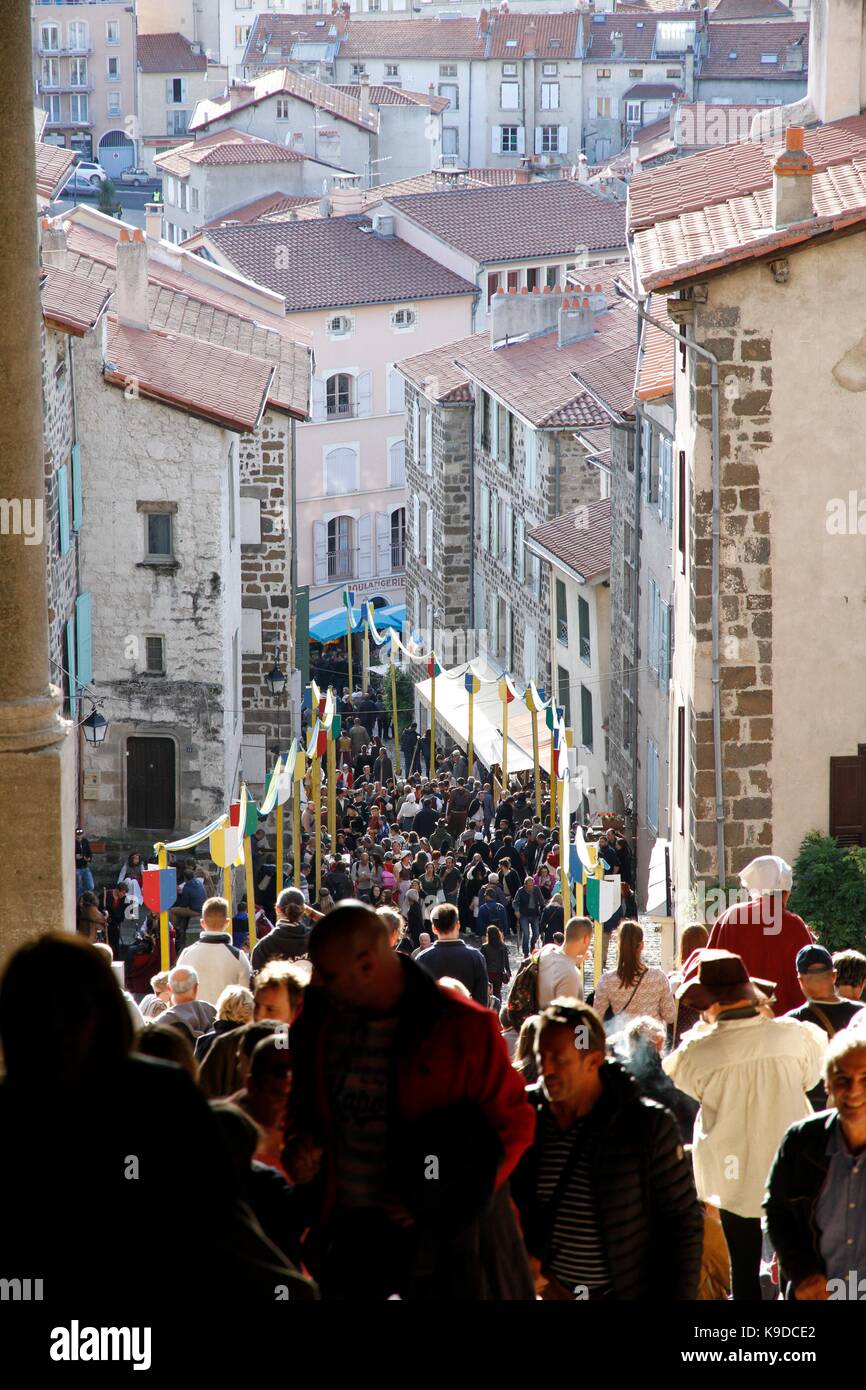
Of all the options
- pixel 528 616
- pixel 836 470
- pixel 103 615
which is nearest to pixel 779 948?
pixel 836 470

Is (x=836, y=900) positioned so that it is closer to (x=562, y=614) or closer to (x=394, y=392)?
(x=562, y=614)

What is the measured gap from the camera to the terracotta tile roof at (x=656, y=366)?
23.2m

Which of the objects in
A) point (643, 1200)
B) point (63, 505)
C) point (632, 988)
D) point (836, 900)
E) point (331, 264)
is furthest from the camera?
point (331, 264)

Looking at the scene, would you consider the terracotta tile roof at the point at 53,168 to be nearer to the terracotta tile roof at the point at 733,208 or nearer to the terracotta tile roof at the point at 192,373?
the terracotta tile roof at the point at 192,373

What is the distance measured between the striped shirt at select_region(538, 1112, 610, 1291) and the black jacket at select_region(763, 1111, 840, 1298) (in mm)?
662

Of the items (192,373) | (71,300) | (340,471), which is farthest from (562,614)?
(340,471)

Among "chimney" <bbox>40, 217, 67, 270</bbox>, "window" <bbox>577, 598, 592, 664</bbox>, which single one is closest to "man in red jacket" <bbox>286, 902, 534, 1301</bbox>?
"chimney" <bbox>40, 217, 67, 270</bbox>

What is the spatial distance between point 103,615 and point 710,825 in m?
13.0

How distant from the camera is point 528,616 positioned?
39.4 meters

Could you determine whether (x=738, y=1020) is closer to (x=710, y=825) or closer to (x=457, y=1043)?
(x=457, y=1043)

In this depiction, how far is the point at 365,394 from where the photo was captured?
5397 centimetres

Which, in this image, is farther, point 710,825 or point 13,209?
point 710,825

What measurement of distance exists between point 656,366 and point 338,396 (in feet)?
97.1
